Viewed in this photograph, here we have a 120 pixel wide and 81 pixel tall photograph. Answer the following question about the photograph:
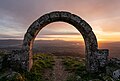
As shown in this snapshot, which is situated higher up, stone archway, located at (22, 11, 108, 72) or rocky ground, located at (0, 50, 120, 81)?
stone archway, located at (22, 11, 108, 72)

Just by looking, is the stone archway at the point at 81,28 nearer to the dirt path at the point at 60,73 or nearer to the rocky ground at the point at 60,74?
the rocky ground at the point at 60,74

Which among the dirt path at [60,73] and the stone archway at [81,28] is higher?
the stone archway at [81,28]

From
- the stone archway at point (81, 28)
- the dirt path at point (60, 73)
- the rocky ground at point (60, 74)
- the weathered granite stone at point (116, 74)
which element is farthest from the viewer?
the stone archway at point (81, 28)

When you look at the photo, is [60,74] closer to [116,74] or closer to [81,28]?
[81,28]

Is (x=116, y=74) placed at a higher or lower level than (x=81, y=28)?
lower

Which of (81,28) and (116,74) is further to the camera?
(81,28)

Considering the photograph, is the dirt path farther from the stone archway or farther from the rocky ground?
the stone archway

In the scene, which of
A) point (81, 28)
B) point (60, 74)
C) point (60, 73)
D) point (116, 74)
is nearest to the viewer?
point (116, 74)

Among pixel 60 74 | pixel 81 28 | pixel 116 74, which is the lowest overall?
pixel 60 74

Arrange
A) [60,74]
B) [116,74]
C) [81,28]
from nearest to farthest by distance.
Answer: [116,74]
[81,28]
[60,74]

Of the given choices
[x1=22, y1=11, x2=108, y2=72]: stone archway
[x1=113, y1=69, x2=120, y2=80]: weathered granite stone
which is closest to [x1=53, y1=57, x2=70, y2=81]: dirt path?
[x1=22, y1=11, x2=108, y2=72]: stone archway

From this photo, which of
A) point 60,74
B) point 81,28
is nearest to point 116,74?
point 81,28

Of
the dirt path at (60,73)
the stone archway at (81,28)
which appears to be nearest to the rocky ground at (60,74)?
the dirt path at (60,73)

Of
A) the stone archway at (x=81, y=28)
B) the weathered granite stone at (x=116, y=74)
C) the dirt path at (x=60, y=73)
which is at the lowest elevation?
the dirt path at (x=60, y=73)
